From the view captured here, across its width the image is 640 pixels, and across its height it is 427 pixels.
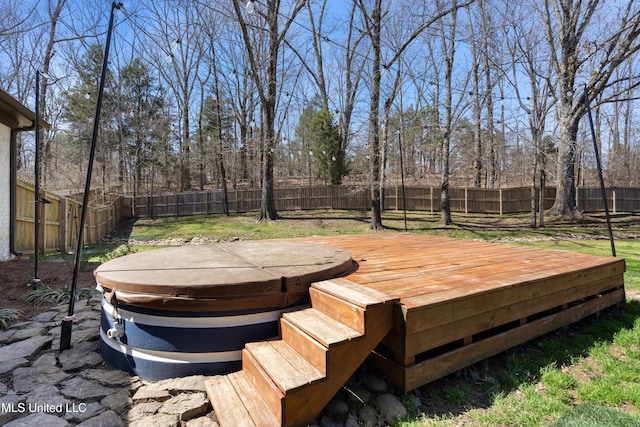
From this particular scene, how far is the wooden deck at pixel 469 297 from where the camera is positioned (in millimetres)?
1799

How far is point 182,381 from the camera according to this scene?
182 centimetres

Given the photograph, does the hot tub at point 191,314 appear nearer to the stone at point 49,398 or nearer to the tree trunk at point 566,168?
the stone at point 49,398

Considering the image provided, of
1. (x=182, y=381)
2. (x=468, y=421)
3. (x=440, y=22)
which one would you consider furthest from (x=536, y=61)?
(x=182, y=381)

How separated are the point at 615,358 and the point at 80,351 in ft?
12.6

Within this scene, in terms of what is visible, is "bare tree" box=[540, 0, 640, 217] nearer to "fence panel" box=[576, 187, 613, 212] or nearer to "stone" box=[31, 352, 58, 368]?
"fence panel" box=[576, 187, 613, 212]

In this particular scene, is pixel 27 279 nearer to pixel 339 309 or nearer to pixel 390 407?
pixel 339 309

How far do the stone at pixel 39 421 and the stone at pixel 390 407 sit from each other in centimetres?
153

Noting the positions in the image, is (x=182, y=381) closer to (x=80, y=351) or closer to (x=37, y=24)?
(x=80, y=351)

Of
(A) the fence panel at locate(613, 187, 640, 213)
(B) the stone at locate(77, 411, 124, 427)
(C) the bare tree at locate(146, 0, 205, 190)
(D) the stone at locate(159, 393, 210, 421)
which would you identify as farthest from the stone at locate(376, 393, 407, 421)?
(A) the fence panel at locate(613, 187, 640, 213)

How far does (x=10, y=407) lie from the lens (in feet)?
5.35

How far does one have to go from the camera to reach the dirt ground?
331 centimetres

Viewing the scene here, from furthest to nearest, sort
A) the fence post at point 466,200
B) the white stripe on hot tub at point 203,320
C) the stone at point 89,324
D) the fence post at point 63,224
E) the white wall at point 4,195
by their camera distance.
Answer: the fence post at point 466,200 → the fence post at point 63,224 → the white wall at point 4,195 → the stone at point 89,324 → the white stripe on hot tub at point 203,320

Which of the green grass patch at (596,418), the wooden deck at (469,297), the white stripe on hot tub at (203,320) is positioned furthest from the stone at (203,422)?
the green grass patch at (596,418)

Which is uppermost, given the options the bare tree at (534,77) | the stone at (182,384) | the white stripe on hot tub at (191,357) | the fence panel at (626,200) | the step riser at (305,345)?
the bare tree at (534,77)
